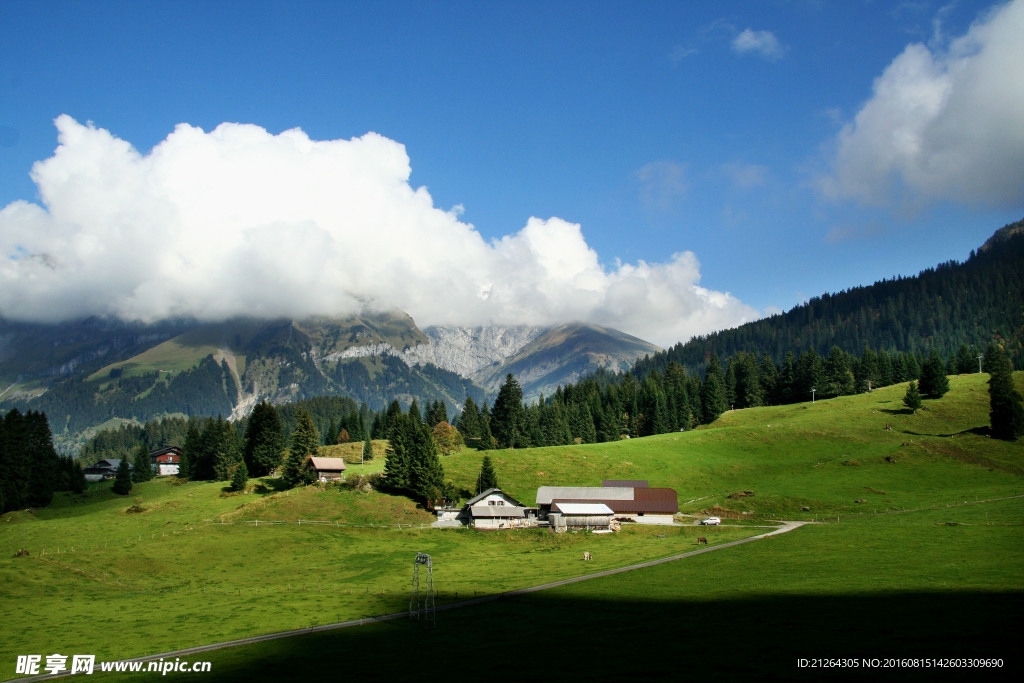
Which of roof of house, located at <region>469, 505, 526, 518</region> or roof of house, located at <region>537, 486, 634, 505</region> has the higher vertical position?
roof of house, located at <region>537, 486, 634, 505</region>

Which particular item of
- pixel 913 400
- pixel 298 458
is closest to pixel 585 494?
pixel 298 458

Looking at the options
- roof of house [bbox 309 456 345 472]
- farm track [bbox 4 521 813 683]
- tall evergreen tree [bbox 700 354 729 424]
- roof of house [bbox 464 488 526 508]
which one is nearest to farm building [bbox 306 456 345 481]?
roof of house [bbox 309 456 345 472]

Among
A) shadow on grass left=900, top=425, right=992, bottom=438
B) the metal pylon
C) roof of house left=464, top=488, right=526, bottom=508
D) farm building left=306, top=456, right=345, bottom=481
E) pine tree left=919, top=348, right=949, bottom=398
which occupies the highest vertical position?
pine tree left=919, top=348, right=949, bottom=398

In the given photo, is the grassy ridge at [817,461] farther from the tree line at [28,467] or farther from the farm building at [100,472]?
the farm building at [100,472]

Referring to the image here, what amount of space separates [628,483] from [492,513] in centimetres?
2518

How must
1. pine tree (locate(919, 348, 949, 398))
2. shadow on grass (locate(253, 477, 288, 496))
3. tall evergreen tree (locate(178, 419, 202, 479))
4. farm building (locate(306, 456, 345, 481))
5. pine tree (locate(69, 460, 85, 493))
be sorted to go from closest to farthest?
shadow on grass (locate(253, 477, 288, 496)) → farm building (locate(306, 456, 345, 481)) → pine tree (locate(69, 460, 85, 493)) → pine tree (locate(919, 348, 949, 398)) → tall evergreen tree (locate(178, 419, 202, 479))

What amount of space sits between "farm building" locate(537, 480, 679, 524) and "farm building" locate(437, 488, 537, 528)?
4.12 meters

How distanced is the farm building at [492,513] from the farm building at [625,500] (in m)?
4.12

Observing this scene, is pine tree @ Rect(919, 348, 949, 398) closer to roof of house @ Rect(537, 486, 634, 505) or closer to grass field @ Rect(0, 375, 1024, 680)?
grass field @ Rect(0, 375, 1024, 680)

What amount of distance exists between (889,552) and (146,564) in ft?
231

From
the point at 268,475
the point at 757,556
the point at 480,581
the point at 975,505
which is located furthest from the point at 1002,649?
the point at 268,475

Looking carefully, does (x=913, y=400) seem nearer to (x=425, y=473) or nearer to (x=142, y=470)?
(x=425, y=473)

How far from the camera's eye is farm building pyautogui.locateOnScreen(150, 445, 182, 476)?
176m

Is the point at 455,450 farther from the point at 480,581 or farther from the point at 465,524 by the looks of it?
the point at 480,581
